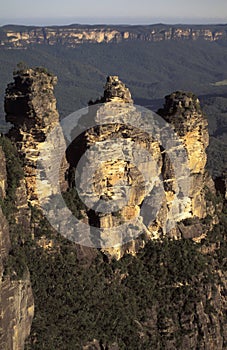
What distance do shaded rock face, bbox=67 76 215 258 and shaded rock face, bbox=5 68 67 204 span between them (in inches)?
82.1

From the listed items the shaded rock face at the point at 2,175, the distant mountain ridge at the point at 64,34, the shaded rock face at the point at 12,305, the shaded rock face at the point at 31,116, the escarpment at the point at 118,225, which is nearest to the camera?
the shaded rock face at the point at 12,305

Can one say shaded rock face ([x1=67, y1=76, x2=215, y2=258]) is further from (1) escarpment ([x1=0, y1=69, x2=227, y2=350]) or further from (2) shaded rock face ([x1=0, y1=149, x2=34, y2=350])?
(2) shaded rock face ([x1=0, y1=149, x2=34, y2=350])

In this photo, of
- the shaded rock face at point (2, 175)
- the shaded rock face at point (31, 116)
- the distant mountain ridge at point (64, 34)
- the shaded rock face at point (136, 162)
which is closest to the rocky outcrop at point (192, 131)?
the shaded rock face at point (136, 162)

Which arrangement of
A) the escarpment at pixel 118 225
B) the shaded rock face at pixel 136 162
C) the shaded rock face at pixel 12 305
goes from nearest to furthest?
the shaded rock face at pixel 12 305 → the escarpment at pixel 118 225 → the shaded rock face at pixel 136 162

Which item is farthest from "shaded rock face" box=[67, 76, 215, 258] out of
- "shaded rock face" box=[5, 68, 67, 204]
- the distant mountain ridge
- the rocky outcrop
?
the distant mountain ridge

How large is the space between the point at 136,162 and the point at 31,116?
5207mm

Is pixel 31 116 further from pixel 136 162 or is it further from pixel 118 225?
pixel 118 225

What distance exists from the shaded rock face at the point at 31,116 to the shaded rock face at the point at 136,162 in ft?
6.84

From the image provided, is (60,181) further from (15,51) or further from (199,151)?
(15,51)

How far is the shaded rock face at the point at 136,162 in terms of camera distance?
2680 centimetres

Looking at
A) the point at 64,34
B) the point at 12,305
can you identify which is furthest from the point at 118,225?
the point at 64,34

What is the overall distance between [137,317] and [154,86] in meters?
147

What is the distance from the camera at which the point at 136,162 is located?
27375mm

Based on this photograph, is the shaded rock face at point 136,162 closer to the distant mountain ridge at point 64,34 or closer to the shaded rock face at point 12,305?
the shaded rock face at point 12,305
